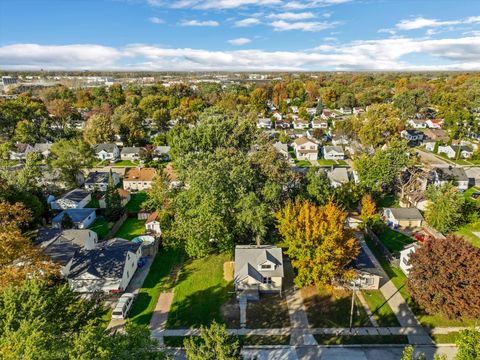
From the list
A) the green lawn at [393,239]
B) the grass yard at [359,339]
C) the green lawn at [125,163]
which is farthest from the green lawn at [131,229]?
the green lawn at [125,163]

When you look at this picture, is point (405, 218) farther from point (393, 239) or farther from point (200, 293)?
point (200, 293)

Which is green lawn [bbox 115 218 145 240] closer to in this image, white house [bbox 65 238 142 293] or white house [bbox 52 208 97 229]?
white house [bbox 52 208 97 229]

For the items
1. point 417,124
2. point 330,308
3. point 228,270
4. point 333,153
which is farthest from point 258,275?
point 417,124

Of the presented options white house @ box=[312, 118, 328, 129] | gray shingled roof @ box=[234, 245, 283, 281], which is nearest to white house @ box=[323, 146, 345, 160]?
white house @ box=[312, 118, 328, 129]

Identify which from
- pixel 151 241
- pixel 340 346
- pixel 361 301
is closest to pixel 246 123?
pixel 151 241

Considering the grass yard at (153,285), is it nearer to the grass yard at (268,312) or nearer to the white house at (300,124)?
the grass yard at (268,312)
